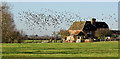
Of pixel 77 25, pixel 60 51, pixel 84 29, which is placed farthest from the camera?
pixel 84 29

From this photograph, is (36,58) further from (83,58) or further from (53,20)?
(53,20)

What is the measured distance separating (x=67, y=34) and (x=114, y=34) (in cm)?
1608

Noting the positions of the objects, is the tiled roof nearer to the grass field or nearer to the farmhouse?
the farmhouse

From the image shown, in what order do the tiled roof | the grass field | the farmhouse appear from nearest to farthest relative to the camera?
1. the grass field
2. the tiled roof
3. the farmhouse

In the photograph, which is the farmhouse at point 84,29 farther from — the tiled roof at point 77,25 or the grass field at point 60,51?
the grass field at point 60,51

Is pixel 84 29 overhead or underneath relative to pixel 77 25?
underneath

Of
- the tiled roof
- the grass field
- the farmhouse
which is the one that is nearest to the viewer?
the grass field

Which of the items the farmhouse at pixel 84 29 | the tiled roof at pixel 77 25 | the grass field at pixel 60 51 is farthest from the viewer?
the farmhouse at pixel 84 29

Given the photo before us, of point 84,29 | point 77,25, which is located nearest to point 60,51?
point 77,25

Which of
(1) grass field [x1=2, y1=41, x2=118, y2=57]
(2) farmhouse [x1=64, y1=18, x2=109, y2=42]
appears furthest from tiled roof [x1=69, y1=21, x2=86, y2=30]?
(1) grass field [x1=2, y1=41, x2=118, y2=57]

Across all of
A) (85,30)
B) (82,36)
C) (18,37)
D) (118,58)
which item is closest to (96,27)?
(85,30)

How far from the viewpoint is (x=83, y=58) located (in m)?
17.1

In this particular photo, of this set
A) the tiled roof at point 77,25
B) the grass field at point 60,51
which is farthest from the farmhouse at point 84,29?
the grass field at point 60,51

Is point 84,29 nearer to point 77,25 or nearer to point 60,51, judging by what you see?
point 77,25
